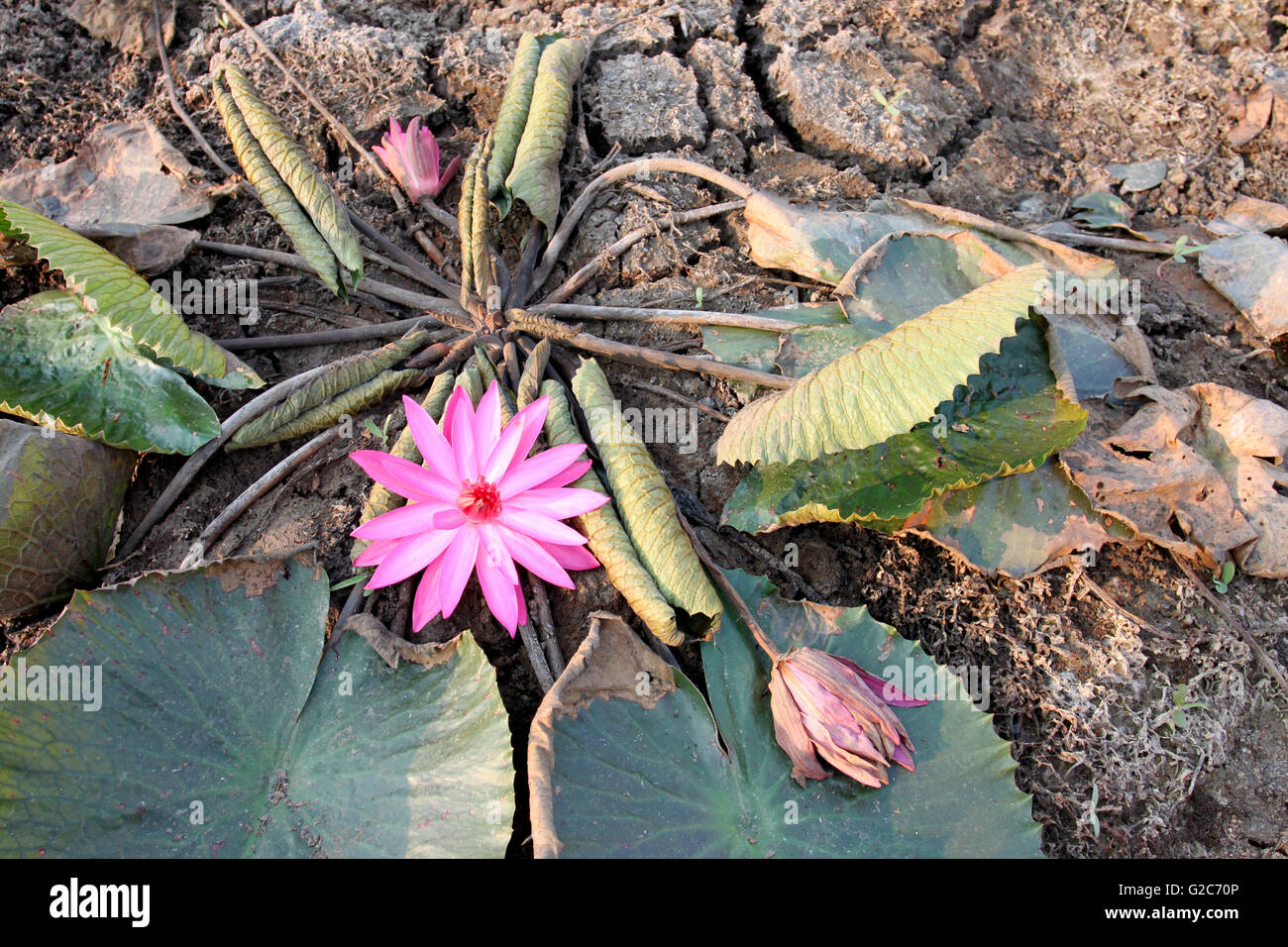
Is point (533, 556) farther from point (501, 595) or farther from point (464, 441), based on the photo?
point (464, 441)

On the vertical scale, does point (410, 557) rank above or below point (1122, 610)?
above

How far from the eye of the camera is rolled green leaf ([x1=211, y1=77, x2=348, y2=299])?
2143 millimetres

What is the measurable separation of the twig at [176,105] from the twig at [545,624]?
64.5 inches

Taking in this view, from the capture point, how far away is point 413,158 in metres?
2.43

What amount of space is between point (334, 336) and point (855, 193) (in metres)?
1.67

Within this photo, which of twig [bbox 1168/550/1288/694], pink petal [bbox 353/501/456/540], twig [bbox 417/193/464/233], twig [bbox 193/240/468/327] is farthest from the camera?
twig [bbox 417/193/464/233]

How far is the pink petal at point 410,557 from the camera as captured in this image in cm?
168

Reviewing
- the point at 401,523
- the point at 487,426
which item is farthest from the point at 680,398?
the point at 401,523

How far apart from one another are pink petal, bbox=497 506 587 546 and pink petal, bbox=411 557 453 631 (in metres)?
0.17

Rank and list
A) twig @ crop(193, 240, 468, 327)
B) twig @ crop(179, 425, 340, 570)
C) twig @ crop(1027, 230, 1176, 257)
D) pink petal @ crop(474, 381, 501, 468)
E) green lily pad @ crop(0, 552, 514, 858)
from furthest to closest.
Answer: twig @ crop(1027, 230, 1176, 257) < twig @ crop(193, 240, 468, 327) < twig @ crop(179, 425, 340, 570) < pink petal @ crop(474, 381, 501, 468) < green lily pad @ crop(0, 552, 514, 858)

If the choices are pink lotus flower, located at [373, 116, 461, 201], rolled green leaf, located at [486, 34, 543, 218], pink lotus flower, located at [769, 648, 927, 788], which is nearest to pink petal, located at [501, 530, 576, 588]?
pink lotus flower, located at [769, 648, 927, 788]

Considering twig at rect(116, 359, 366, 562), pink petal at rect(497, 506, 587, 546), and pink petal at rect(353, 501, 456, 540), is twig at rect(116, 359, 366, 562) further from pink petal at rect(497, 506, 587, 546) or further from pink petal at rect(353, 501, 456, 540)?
pink petal at rect(497, 506, 587, 546)

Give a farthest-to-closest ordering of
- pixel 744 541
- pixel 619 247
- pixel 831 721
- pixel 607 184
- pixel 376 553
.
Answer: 1. pixel 607 184
2. pixel 619 247
3. pixel 744 541
4. pixel 376 553
5. pixel 831 721

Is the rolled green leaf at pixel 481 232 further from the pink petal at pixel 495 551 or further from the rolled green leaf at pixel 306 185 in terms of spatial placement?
the pink petal at pixel 495 551
